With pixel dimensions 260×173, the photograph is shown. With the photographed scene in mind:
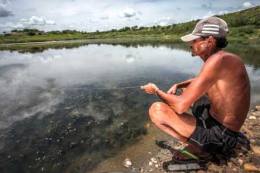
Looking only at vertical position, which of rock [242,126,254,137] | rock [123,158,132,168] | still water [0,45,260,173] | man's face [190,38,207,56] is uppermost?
man's face [190,38,207,56]

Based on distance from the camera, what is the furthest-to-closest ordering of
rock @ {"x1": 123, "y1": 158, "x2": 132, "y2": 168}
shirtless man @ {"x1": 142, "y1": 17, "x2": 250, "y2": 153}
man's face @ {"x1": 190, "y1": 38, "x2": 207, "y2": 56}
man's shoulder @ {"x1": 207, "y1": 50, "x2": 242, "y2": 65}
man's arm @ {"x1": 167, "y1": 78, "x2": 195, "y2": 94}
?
man's arm @ {"x1": 167, "y1": 78, "x2": 195, "y2": 94} → rock @ {"x1": 123, "y1": 158, "x2": 132, "y2": 168} → man's face @ {"x1": 190, "y1": 38, "x2": 207, "y2": 56} → shirtless man @ {"x1": 142, "y1": 17, "x2": 250, "y2": 153} → man's shoulder @ {"x1": 207, "y1": 50, "x2": 242, "y2": 65}

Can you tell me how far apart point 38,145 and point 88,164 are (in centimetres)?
209

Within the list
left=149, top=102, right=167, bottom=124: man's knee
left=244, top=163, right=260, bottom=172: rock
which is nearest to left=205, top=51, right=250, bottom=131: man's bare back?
left=149, top=102, right=167, bottom=124: man's knee

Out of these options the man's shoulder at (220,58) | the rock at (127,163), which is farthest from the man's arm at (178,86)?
the man's shoulder at (220,58)

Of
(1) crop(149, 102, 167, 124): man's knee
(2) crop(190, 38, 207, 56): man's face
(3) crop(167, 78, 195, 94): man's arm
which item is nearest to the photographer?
(2) crop(190, 38, 207, 56): man's face

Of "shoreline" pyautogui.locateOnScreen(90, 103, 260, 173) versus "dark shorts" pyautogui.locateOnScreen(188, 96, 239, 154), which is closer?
"dark shorts" pyautogui.locateOnScreen(188, 96, 239, 154)

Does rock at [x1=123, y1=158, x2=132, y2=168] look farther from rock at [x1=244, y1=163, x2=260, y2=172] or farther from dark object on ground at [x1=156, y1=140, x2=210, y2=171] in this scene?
rock at [x1=244, y1=163, x2=260, y2=172]

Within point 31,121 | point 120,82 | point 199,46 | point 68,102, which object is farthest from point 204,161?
point 120,82

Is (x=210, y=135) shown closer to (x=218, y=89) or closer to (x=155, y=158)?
(x=218, y=89)

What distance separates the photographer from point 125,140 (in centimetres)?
801

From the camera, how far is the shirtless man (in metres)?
4.54

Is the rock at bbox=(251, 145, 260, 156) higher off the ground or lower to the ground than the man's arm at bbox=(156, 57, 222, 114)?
lower

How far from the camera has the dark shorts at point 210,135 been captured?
5.10 m

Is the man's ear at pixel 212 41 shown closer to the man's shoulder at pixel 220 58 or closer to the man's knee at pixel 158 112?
the man's shoulder at pixel 220 58
